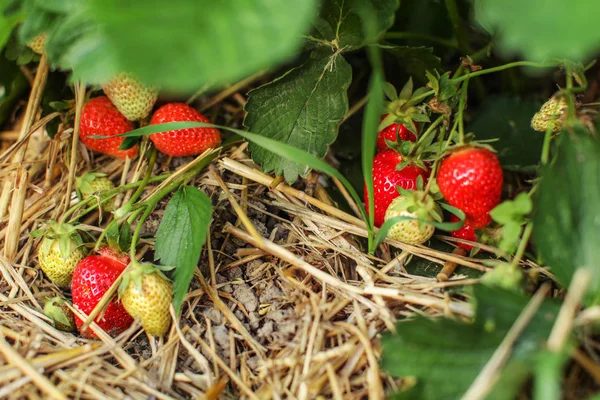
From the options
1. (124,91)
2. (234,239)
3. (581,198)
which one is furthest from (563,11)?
(124,91)

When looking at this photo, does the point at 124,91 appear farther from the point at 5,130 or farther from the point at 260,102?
the point at 5,130

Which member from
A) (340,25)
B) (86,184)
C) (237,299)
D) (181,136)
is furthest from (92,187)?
(340,25)

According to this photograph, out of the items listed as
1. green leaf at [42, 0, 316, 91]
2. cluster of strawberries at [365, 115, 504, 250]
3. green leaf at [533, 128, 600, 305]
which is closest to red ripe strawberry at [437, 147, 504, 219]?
cluster of strawberries at [365, 115, 504, 250]

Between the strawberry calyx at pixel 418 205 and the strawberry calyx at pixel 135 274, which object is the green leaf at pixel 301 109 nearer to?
the strawberry calyx at pixel 418 205

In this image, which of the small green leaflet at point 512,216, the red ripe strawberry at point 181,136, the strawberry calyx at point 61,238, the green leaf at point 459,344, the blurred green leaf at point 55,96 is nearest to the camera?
the green leaf at point 459,344

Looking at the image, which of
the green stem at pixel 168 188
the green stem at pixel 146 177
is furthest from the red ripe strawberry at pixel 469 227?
the green stem at pixel 146 177

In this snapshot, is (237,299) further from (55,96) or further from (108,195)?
(55,96)

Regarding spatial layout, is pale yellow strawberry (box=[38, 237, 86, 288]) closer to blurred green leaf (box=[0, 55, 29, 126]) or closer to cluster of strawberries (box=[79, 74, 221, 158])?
cluster of strawberries (box=[79, 74, 221, 158])
